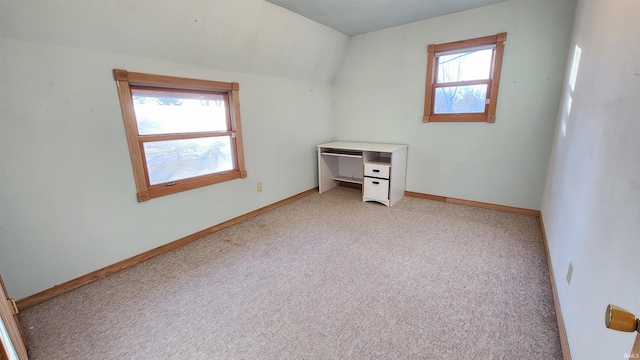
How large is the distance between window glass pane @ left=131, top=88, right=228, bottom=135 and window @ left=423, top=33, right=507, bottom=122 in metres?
2.59

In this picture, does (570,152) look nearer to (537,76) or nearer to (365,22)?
(537,76)

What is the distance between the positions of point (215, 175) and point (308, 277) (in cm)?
155

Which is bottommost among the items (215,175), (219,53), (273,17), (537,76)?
(215,175)

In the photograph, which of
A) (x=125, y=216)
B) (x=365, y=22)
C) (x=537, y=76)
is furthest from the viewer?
(x=365, y=22)

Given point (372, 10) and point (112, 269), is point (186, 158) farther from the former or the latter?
point (372, 10)

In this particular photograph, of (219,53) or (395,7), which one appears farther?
(395,7)

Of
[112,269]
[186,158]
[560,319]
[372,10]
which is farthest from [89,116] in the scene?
[560,319]

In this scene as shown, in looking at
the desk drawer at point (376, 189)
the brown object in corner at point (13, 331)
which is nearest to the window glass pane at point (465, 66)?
the desk drawer at point (376, 189)

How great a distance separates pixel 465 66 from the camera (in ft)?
10.3

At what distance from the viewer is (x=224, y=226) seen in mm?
2965

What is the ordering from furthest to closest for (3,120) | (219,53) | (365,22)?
(365,22), (219,53), (3,120)

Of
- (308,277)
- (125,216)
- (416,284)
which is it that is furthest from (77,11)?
(416,284)

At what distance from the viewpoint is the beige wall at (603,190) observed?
35.4 inches

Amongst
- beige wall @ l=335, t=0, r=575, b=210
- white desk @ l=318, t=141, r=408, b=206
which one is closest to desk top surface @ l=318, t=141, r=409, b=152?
white desk @ l=318, t=141, r=408, b=206
